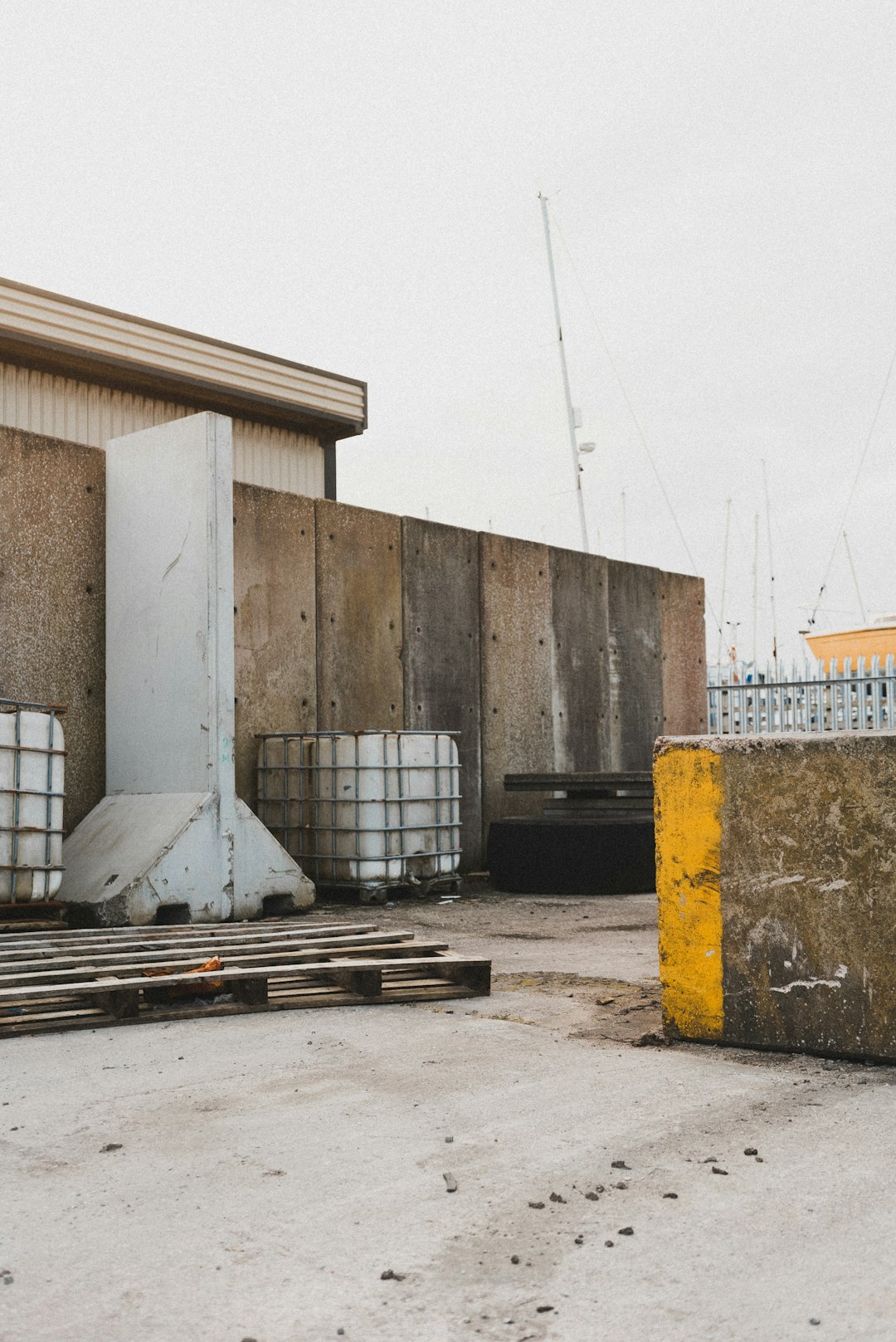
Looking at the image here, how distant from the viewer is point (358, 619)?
1066 centimetres

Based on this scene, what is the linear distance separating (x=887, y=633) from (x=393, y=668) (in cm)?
1995

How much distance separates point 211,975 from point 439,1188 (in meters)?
2.32

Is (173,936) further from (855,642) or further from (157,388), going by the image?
(855,642)

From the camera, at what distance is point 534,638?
12.8m

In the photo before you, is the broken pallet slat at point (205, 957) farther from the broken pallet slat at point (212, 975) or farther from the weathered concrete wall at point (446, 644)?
the weathered concrete wall at point (446, 644)

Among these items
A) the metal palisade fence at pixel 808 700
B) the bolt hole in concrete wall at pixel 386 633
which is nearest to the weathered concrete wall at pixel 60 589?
the bolt hole in concrete wall at pixel 386 633

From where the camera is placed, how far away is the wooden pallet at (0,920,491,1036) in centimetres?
460

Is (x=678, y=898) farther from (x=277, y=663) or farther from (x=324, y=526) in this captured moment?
(x=324, y=526)

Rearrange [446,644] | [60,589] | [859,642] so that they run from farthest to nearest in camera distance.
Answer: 1. [859,642]
2. [446,644]
3. [60,589]

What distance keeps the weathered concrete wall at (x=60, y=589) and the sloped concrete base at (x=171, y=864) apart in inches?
21.9

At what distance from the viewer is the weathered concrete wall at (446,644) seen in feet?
36.8

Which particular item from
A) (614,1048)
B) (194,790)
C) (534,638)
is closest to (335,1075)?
(614,1048)

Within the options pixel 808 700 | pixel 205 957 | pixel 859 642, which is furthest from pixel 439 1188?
pixel 859 642

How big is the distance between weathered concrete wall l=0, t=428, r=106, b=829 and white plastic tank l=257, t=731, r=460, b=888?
4.94 ft
